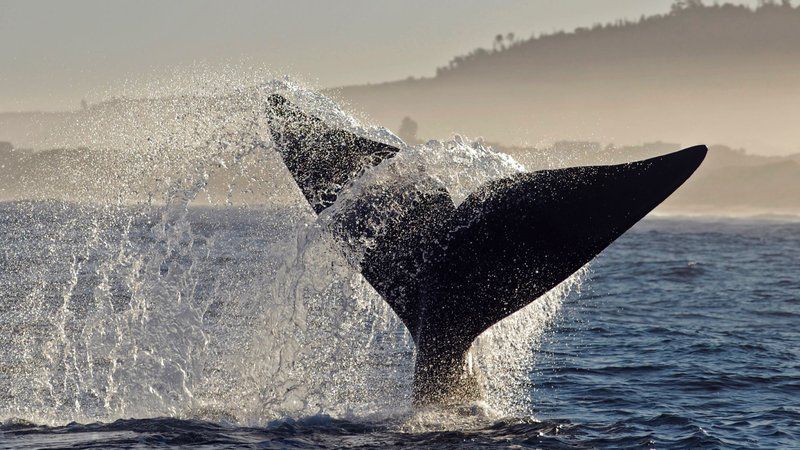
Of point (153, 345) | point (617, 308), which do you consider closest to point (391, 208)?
point (153, 345)

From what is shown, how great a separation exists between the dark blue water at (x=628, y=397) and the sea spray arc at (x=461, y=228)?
0.93 meters

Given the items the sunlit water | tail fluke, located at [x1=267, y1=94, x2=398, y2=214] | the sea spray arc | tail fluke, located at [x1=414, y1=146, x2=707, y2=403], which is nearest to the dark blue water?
the sunlit water

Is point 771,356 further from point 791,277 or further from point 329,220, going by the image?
point 791,277

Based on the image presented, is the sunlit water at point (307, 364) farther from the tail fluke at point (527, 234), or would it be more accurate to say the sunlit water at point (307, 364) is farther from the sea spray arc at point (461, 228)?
the tail fluke at point (527, 234)

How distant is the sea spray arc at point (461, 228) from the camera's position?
7.02 m

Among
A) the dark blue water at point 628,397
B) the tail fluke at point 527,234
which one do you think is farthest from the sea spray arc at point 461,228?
the dark blue water at point 628,397

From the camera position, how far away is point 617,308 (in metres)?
22.1

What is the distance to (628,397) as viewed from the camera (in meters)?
11.7

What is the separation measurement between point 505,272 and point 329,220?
1568mm

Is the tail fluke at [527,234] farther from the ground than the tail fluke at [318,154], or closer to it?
closer to it

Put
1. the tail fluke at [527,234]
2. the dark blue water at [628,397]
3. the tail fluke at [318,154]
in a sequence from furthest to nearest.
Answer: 1. the dark blue water at [628,397]
2. the tail fluke at [318,154]
3. the tail fluke at [527,234]

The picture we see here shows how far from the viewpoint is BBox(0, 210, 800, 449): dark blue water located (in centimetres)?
864

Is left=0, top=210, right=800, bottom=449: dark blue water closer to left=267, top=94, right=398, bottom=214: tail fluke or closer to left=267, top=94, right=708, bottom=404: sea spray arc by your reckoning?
left=267, top=94, right=708, bottom=404: sea spray arc

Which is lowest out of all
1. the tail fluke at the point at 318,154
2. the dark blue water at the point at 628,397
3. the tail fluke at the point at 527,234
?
the dark blue water at the point at 628,397
